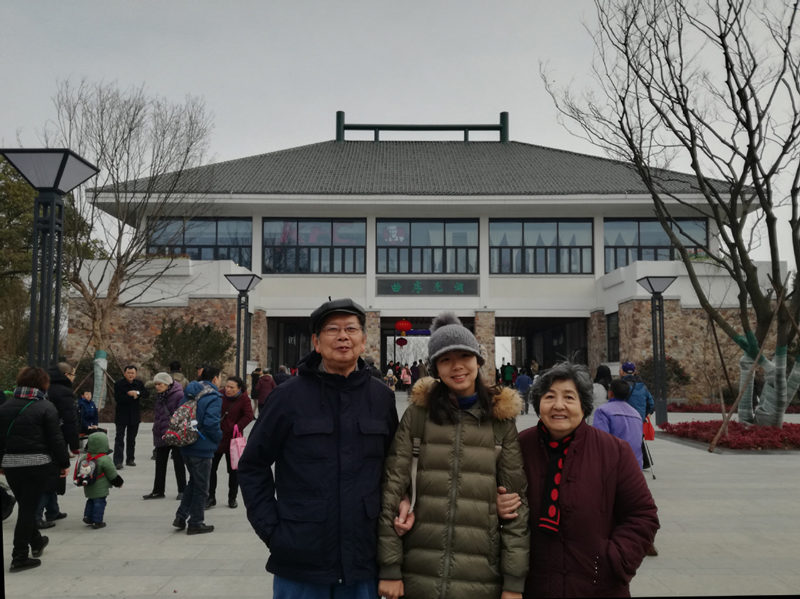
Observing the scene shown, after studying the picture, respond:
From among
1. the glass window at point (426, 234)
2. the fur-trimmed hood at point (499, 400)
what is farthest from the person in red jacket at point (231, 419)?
the glass window at point (426, 234)

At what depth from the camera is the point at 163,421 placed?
855 centimetres

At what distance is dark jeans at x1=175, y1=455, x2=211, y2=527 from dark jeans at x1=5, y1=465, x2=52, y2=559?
1415 mm

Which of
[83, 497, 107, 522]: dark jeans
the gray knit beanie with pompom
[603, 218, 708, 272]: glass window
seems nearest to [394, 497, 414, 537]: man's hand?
the gray knit beanie with pompom

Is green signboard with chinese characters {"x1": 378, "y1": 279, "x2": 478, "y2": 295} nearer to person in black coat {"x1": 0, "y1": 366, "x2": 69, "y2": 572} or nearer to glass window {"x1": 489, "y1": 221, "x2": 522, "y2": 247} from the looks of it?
glass window {"x1": 489, "y1": 221, "x2": 522, "y2": 247}

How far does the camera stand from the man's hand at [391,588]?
260 centimetres

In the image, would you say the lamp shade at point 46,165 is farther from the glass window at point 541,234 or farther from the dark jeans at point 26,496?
the glass window at point 541,234

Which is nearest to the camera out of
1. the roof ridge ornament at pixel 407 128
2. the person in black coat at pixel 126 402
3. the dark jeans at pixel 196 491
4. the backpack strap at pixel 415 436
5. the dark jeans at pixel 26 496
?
the backpack strap at pixel 415 436

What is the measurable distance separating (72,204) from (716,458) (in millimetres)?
18350

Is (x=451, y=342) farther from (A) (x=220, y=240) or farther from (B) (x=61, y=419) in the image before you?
(A) (x=220, y=240)

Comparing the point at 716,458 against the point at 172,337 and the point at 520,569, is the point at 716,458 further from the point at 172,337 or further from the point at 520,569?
the point at 172,337

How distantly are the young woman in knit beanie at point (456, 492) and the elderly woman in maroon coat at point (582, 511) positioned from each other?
0.10 meters

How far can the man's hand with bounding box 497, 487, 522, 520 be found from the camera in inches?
104

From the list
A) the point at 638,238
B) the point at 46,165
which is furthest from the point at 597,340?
the point at 46,165

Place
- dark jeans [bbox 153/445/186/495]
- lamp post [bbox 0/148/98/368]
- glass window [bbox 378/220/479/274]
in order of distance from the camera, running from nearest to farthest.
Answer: lamp post [bbox 0/148/98/368], dark jeans [bbox 153/445/186/495], glass window [bbox 378/220/479/274]
